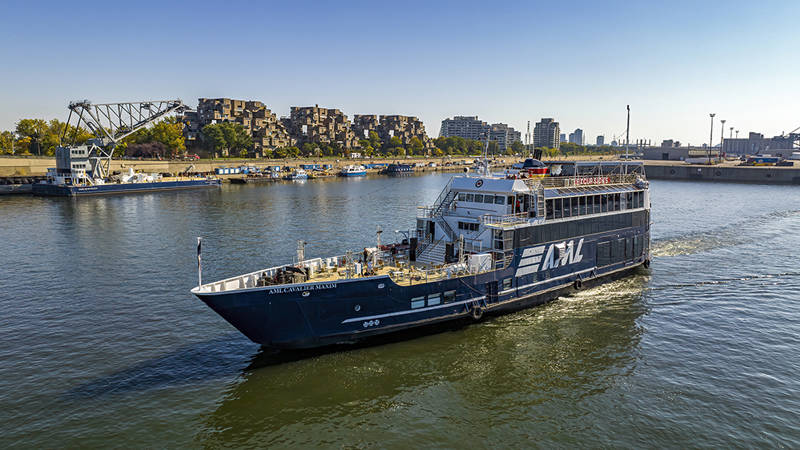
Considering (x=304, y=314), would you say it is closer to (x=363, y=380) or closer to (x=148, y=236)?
(x=363, y=380)

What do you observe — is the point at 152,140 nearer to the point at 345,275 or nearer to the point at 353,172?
the point at 353,172

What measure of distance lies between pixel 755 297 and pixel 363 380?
2804 cm

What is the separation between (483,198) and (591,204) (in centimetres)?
806

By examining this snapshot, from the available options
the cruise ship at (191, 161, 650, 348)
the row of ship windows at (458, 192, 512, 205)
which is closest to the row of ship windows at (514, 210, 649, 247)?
the cruise ship at (191, 161, 650, 348)

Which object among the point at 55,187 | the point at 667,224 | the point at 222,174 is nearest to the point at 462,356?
the point at 667,224

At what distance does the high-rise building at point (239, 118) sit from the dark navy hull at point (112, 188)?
70305mm

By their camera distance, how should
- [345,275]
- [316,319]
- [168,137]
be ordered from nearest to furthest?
[316,319] < [345,275] < [168,137]

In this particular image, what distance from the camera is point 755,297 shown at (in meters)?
32.7

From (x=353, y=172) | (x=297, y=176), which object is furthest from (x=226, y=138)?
(x=353, y=172)

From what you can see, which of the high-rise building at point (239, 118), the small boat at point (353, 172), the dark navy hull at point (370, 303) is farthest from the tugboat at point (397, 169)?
the dark navy hull at point (370, 303)

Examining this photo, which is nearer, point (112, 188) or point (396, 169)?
point (112, 188)

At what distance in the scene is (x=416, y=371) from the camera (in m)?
22.2

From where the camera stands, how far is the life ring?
1019 inches

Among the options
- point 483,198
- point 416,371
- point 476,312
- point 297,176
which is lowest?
point 416,371
